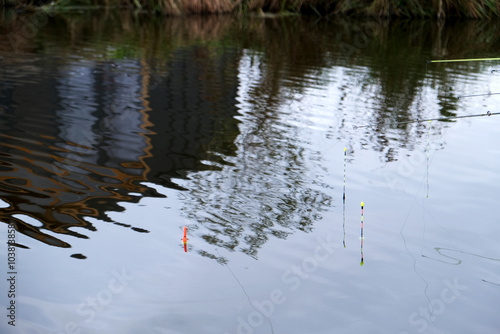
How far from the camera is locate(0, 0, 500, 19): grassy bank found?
1094 inches

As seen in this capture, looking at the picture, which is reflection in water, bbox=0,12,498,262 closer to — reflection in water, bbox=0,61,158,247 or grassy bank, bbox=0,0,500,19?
reflection in water, bbox=0,61,158,247

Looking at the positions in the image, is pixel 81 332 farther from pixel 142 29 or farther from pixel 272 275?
pixel 142 29

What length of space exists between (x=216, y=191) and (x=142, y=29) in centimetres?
1557

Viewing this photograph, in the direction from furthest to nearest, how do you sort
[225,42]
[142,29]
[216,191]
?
[142,29], [225,42], [216,191]

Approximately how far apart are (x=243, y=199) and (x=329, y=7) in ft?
82.4

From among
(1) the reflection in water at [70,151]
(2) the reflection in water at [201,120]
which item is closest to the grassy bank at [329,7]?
(2) the reflection in water at [201,120]

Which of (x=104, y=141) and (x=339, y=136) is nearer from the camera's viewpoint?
(x=104, y=141)

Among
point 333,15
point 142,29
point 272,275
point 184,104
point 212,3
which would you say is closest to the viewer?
point 272,275

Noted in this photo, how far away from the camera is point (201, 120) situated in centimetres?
1055

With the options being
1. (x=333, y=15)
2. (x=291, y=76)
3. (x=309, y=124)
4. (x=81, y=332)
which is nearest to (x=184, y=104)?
(x=309, y=124)

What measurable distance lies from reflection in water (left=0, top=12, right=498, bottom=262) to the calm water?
3 cm

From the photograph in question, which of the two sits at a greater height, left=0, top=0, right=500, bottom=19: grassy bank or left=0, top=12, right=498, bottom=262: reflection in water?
left=0, top=0, right=500, bottom=19: grassy bank

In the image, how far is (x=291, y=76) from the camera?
14.6m

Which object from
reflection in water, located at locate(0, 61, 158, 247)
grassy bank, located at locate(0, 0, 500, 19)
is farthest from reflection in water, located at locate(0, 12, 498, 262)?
grassy bank, located at locate(0, 0, 500, 19)
